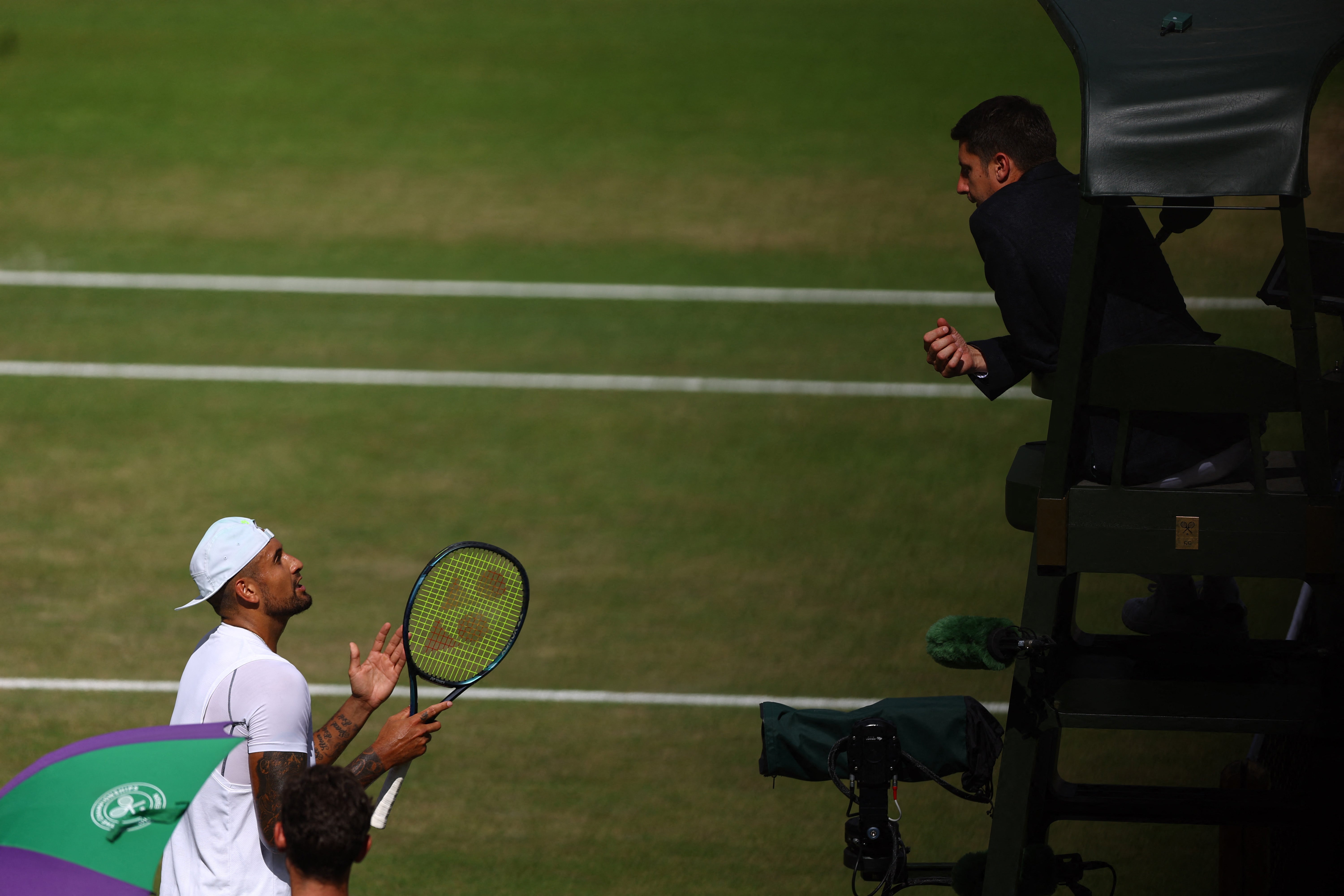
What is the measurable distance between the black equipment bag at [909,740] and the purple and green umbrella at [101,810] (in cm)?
219

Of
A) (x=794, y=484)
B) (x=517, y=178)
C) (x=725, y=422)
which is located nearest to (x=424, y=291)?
(x=517, y=178)

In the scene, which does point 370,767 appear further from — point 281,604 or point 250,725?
point 281,604

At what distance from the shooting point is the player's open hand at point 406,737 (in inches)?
206

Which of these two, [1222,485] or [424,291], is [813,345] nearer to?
[424,291]

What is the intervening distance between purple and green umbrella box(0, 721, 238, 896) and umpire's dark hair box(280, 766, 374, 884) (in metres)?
0.42

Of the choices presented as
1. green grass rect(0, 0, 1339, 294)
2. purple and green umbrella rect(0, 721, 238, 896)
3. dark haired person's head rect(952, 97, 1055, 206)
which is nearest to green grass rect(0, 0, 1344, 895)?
green grass rect(0, 0, 1339, 294)

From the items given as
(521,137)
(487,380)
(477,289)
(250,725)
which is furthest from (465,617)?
(521,137)

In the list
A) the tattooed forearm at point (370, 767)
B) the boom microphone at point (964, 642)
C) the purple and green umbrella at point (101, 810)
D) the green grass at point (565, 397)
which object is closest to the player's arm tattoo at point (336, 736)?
the tattooed forearm at point (370, 767)

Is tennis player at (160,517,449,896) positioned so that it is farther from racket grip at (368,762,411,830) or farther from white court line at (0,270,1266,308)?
white court line at (0,270,1266,308)

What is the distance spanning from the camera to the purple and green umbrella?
443cm

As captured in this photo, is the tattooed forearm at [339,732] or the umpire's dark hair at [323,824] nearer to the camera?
the umpire's dark hair at [323,824]

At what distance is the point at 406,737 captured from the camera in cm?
524

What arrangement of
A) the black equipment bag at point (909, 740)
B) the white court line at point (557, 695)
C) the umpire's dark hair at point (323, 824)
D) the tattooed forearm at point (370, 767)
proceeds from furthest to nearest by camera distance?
the white court line at point (557, 695) → the black equipment bag at point (909, 740) → the tattooed forearm at point (370, 767) → the umpire's dark hair at point (323, 824)

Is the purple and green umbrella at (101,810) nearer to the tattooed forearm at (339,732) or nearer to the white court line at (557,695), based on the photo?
the tattooed forearm at (339,732)
